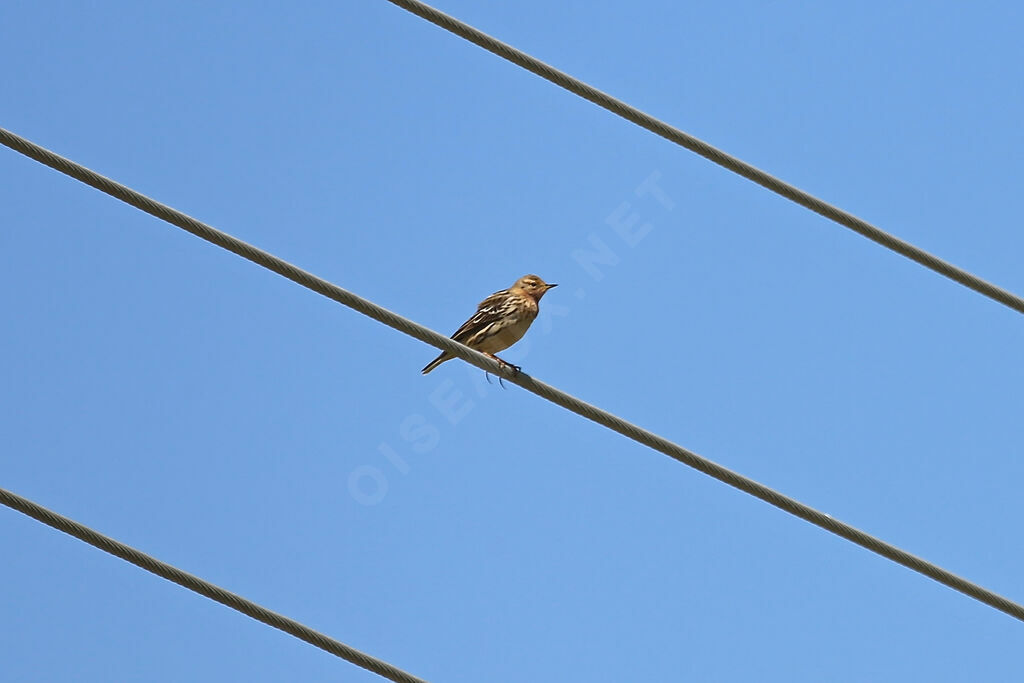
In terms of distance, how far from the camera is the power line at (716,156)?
29.3ft

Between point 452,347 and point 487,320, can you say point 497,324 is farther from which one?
point 452,347

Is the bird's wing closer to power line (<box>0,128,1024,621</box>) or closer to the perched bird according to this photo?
the perched bird

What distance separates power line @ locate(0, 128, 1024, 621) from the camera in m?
8.00

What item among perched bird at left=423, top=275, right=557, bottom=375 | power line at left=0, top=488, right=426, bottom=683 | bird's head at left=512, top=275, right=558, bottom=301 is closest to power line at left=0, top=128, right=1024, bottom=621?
power line at left=0, top=488, right=426, bottom=683

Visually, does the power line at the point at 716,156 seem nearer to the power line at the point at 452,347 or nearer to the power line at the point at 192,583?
the power line at the point at 452,347

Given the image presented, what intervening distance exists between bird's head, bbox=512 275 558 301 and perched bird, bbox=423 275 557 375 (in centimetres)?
25

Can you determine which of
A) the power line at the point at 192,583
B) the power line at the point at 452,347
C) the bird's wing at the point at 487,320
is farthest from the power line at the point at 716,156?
the bird's wing at the point at 487,320

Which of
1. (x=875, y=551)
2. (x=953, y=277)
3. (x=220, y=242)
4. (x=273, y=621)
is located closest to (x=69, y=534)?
(x=273, y=621)

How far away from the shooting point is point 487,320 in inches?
544

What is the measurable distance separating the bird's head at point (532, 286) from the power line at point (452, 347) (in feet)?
18.7

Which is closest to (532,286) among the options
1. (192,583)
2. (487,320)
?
(487,320)

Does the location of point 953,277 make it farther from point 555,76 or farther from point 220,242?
point 220,242

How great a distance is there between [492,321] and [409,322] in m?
5.26

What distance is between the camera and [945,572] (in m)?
8.45
